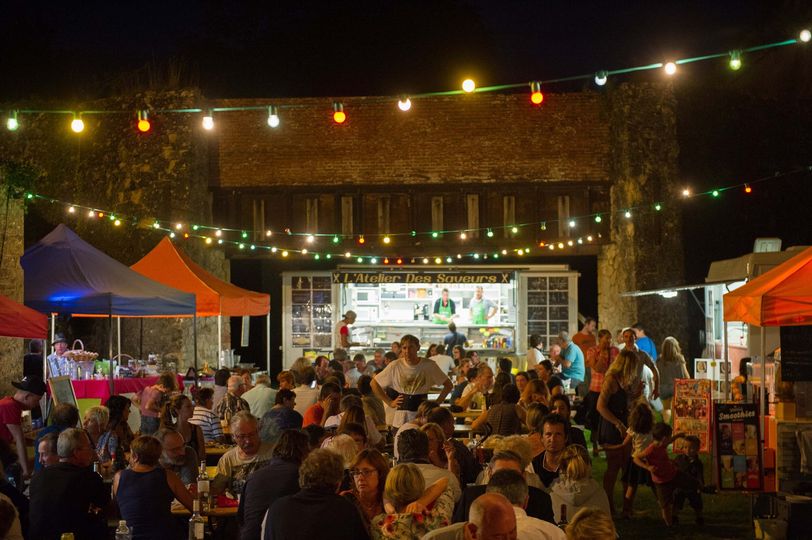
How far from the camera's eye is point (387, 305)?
22703 millimetres

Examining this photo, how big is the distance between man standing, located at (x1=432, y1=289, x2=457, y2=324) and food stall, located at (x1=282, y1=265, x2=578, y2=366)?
5 centimetres

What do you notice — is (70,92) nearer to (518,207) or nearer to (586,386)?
(518,207)

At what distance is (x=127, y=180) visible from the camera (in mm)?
21188

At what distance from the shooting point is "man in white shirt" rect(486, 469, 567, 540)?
16.5 feet

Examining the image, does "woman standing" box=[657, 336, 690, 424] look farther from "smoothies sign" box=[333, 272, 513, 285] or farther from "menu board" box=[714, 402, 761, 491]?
"smoothies sign" box=[333, 272, 513, 285]

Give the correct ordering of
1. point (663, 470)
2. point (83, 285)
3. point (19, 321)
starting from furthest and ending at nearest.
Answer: point (83, 285), point (19, 321), point (663, 470)

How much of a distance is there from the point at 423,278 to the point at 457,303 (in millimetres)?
907

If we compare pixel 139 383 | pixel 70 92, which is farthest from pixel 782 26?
pixel 139 383

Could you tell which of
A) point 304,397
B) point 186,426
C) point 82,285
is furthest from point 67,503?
point 82,285

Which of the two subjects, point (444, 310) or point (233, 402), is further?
point (444, 310)

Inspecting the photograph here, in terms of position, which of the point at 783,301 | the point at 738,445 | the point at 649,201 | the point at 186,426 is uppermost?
the point at 649,201

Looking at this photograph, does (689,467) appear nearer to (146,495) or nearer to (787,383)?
(787,383)

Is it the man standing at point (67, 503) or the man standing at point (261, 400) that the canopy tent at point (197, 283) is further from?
the man standing at point (67, 503)

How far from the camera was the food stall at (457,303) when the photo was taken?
22.4m
